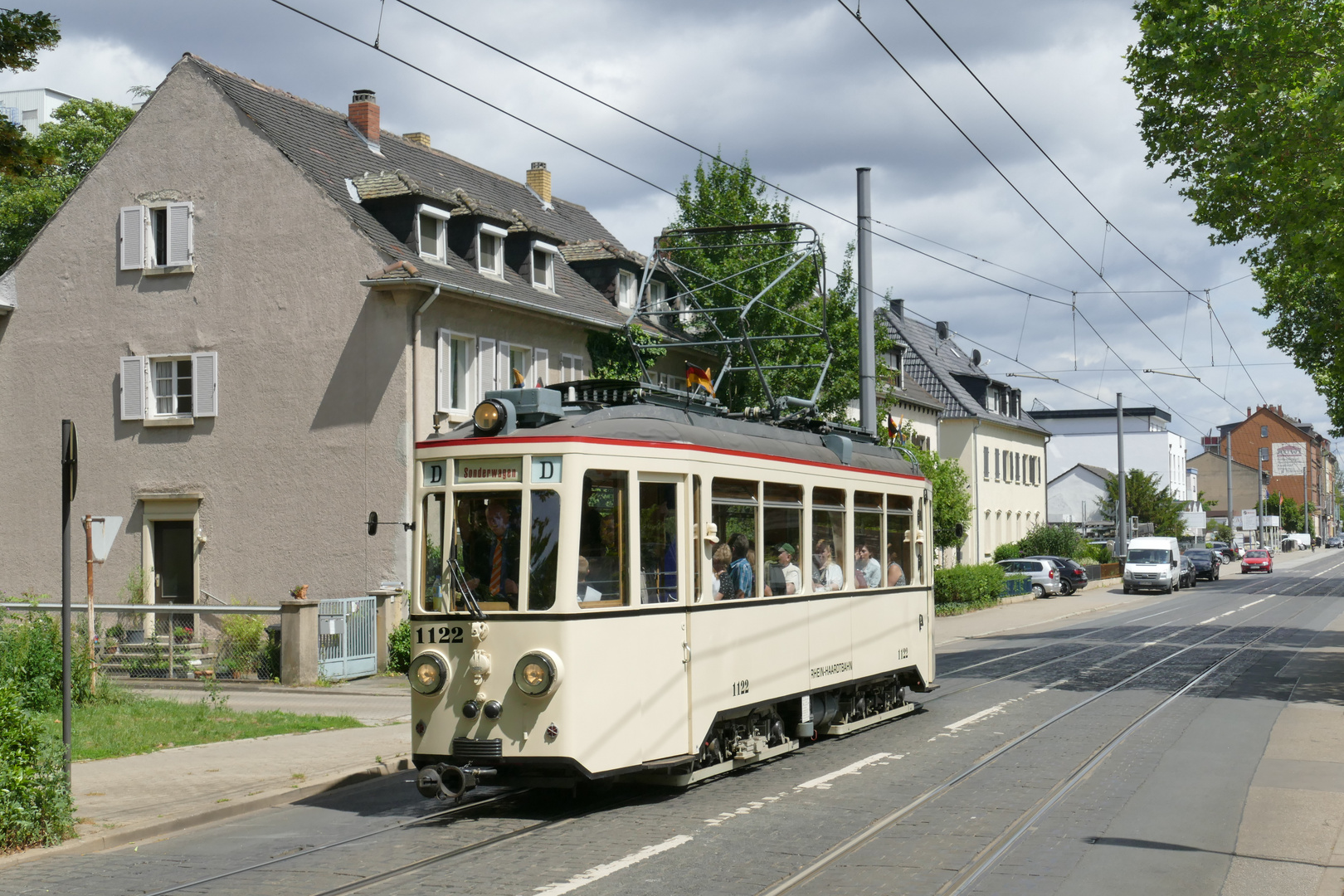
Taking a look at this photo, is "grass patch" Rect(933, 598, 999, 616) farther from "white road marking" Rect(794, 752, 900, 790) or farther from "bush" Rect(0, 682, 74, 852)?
"bush" Rect(0, 682, 74, 852)

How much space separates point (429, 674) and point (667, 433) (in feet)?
8.19

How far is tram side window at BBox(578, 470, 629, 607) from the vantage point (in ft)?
31.5

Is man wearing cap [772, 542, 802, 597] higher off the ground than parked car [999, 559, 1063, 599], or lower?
higher

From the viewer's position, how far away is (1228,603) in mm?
44125

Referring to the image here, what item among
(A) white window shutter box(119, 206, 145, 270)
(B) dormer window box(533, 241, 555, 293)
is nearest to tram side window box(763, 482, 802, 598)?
(B) dormer window box(533, 241, 555, 293)

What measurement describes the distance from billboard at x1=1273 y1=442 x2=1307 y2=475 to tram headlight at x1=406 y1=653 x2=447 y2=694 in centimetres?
13646

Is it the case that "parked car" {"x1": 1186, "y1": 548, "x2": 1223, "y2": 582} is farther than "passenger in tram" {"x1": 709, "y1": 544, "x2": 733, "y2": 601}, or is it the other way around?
"parked car" {"x1": 1186, "y1": 548, "x2": 1223, "y2": 582}

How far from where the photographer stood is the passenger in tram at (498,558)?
9.62 metres

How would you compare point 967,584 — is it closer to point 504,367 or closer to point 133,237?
point 504,367

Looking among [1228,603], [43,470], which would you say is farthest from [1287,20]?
[1228,603]

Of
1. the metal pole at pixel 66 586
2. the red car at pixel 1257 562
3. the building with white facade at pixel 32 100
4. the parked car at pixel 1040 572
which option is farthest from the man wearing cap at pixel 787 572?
the building with white facade at pixel 32 100

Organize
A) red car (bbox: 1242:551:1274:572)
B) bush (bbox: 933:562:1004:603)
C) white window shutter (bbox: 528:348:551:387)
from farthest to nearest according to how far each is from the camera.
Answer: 1. red car (bbox: 1242:551:1274:572)
2. bush (bbox: 933:562:1004:603)
3. white window shutter (bbox: 528:348:551:387)

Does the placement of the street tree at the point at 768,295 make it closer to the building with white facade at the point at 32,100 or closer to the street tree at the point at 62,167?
the street tree at the point at 62,167

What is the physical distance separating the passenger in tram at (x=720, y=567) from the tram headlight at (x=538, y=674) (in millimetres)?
1784
